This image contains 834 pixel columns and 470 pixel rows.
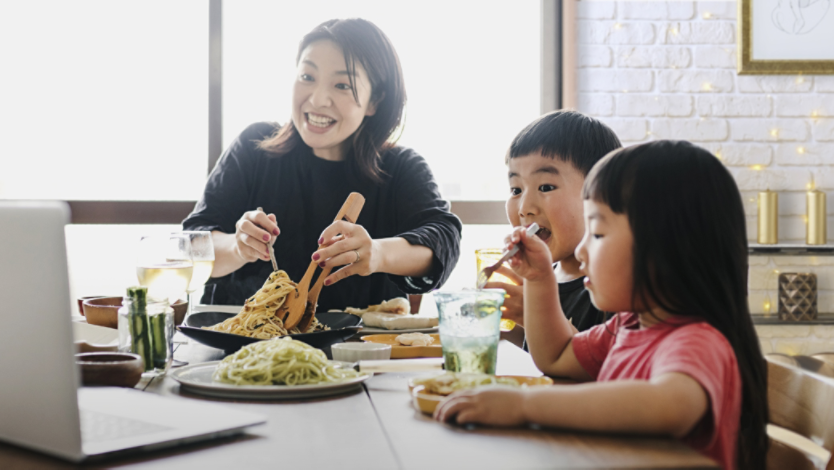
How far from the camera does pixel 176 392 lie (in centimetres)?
86

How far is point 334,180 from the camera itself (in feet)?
6.82

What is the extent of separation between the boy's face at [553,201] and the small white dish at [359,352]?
529 millimetres

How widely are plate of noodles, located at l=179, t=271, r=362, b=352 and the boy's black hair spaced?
1.80ft

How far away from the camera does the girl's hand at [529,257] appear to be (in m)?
1.01

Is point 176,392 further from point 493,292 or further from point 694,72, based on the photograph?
point 694,72

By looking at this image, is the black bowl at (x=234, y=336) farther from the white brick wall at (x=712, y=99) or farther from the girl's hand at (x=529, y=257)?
the white brick wall at (x=712, y=99)

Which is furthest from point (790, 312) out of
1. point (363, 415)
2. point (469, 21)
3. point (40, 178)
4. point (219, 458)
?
point (40, 178)

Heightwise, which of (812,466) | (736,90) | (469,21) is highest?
(469,21)

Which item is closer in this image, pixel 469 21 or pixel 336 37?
pixel 336 37

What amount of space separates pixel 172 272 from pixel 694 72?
2462 millimetres

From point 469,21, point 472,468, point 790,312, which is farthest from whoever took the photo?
point 469,21

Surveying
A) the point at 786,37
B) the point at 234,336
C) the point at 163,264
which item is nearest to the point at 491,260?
the point at 234,336

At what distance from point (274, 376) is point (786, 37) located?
285 centimetres

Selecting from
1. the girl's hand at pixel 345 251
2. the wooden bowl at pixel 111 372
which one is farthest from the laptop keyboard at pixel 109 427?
the girl's hand at pixel 345 251
